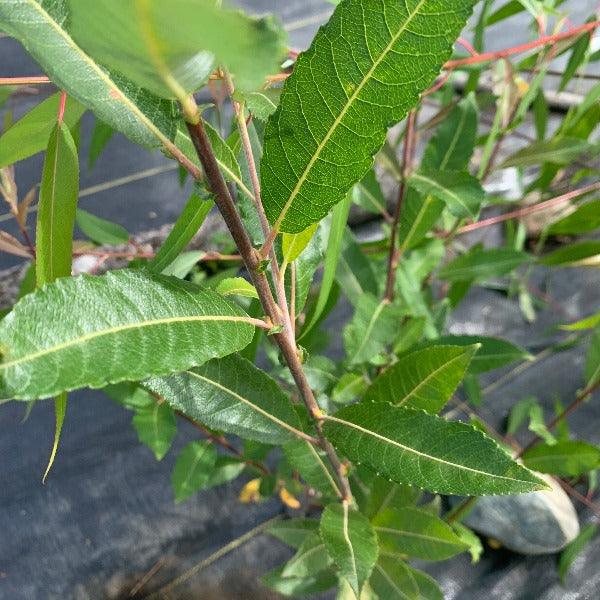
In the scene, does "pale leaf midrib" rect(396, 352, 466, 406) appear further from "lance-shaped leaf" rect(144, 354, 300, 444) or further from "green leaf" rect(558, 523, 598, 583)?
"green leaf" rect(558, 523, 598, 583)

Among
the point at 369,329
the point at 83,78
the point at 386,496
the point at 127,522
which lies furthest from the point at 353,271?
the point at 127,522

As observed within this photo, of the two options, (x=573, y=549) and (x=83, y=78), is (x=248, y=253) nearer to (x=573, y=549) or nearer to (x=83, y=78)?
(x=83, y=78)

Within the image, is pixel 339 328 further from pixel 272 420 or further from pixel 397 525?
pixel 272 420

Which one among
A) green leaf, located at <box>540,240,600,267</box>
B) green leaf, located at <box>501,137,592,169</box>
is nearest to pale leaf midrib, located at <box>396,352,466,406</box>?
green leaf, located at <box>501,137,592,169</box>

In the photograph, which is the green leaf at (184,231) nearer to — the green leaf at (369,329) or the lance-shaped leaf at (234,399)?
the lance-shaped leaf at (234,399)

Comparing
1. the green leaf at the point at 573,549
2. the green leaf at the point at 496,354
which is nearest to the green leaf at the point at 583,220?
the green leaf at the point at 496,354

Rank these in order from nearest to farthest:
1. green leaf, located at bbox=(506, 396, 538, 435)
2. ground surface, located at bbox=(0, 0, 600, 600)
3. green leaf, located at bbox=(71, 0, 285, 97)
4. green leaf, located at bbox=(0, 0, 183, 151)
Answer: green leaf, located at bbox=(71, 0, 285, 97) → green leaf, located at bbox=(0, 0, 183, 151) → ground surface, located at bbox=(0, 0, 600, 600) → green leaf, located at bbox=(506, 396, 538, 435)
